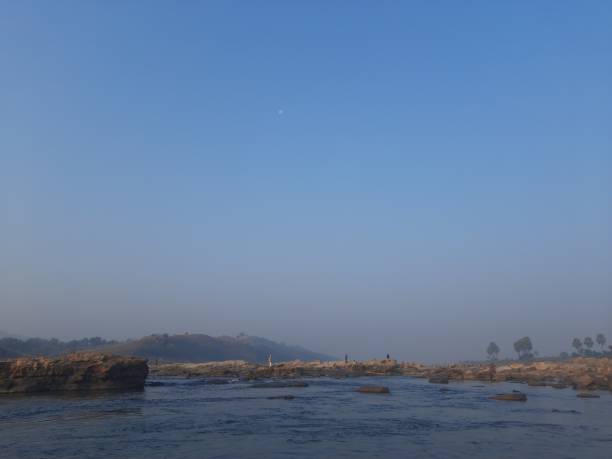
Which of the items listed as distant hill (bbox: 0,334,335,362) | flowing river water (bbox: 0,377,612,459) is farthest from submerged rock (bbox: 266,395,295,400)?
distant hill (bbox: 0,334,335,362)

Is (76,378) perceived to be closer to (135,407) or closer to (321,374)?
(135,407)

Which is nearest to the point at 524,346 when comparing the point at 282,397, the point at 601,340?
the point at 601,340

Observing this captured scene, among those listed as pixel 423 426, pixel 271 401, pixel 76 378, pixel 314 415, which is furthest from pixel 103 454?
pixel 76 378

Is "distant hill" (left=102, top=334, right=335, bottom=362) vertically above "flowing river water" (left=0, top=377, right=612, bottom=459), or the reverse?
"distant hill" (left=102, top=334, right=335, bottom=362)

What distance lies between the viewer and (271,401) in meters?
28.9

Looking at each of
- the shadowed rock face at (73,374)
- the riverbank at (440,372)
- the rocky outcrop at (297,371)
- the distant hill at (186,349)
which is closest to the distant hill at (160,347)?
the distant hill at (186,349)

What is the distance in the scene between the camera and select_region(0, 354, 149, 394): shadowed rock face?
32500 mm

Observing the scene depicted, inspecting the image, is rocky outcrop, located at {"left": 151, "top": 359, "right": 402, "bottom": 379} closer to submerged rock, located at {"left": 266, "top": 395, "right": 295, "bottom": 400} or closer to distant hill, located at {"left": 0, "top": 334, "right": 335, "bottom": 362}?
submerged rock, located at {"left": 266, "top": 395, "right": 295, "bottom": 400}

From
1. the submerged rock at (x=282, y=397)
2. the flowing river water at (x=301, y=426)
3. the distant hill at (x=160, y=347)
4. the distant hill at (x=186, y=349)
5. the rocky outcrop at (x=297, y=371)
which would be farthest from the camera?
the distant hill at (x=186, y=349)

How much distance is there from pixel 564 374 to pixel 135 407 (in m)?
39.9

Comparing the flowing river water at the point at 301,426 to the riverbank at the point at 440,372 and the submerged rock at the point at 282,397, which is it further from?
the riverbank at the point at 440,372

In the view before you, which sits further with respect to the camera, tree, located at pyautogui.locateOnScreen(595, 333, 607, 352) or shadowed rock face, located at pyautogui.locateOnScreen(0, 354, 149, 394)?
tree, located at pyautogui.locateOnScreen(595, 333, 607, 352)

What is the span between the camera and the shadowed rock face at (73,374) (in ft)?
107

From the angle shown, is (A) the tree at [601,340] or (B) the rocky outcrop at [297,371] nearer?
(B) the rocky outcrop at [297,371]
